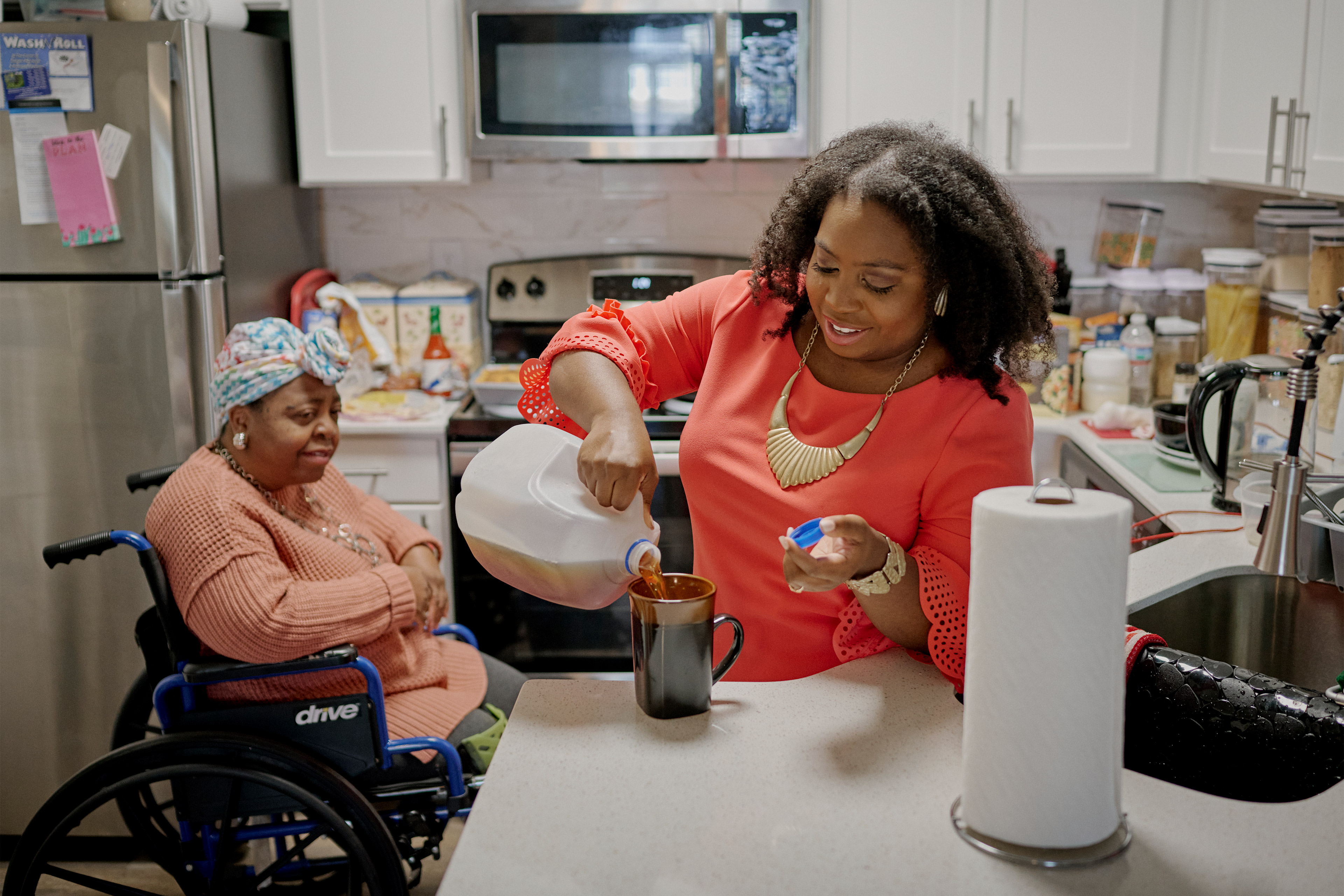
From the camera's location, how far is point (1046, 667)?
843 mm

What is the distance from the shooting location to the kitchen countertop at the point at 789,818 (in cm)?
85

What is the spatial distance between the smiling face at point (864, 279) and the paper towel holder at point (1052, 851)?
546 millimetres

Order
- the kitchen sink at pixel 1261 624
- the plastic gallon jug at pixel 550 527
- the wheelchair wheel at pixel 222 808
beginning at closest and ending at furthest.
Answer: the plastic gallon jug at pixel 550 527 → the kitchen sink at pixel 1261 624 → the wheelchair wheel at pixel 222 808

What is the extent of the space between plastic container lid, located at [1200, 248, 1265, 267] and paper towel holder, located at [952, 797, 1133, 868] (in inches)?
87.2

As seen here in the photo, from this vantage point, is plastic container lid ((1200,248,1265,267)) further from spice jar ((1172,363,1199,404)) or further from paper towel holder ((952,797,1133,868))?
paper towel holder ((952,797,1133,868))

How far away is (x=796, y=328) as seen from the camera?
1432 millimetres

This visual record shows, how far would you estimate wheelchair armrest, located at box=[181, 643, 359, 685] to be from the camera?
1.75 metres

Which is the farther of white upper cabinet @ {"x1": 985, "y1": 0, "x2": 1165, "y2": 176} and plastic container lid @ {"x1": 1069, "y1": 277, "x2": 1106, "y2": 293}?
plastic container lid @ {"x1": 1069, "y1": 277, "x2": 1106, "y2": 293}

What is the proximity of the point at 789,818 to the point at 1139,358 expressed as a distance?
2187 millimetres

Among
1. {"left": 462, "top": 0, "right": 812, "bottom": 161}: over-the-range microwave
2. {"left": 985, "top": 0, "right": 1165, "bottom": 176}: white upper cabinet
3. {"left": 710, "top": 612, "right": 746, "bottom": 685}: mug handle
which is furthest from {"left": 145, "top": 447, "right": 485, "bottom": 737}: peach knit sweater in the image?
{"left": 985, "top": 0, "right": 1165, "bottom": 176}: white upper cabinet

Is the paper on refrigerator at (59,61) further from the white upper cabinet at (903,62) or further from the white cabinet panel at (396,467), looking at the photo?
the white upper cabinet at (903,62)

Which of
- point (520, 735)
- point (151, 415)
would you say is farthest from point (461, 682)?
point (520, 735)

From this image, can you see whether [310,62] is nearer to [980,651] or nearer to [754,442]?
[754,442]

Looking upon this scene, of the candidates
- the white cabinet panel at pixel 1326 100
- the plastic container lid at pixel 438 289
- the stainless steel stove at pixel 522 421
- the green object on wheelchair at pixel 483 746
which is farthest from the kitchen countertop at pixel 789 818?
the plastic container lid at pixel 438 289
